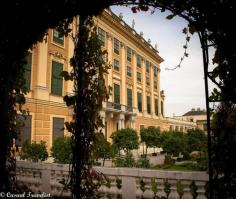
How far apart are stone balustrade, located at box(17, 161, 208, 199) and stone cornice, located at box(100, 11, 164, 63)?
19.8 meters

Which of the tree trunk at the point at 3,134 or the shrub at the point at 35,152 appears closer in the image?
the tree trunk at the point at 3,134

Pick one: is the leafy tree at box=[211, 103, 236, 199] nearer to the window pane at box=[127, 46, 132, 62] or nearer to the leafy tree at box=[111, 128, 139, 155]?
the leafy tree at box=[111, 128, 139, 155]

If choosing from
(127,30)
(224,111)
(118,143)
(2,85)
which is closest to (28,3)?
(2,85)

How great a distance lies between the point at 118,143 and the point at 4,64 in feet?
63.0

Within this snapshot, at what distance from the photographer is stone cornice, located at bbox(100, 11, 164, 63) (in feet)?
84.8

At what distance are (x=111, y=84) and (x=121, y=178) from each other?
22.2 metres

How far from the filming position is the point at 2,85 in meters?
3.21

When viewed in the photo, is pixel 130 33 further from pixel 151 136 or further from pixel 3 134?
pixel 3 134

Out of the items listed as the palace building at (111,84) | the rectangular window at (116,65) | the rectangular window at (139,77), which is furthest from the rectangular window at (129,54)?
the rectangular window at (139,77)

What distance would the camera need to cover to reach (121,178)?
4738 millimetres

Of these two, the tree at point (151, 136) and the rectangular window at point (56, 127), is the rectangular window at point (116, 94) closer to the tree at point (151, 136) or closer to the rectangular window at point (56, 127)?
the tree at point (151, 136)

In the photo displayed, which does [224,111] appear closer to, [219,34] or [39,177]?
[219,34]

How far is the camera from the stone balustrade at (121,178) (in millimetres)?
4059

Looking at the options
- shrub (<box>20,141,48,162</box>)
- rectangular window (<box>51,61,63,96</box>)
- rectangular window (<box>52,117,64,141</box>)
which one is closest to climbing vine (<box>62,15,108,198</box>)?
shrub (<box>20,141,48,162</box>)
